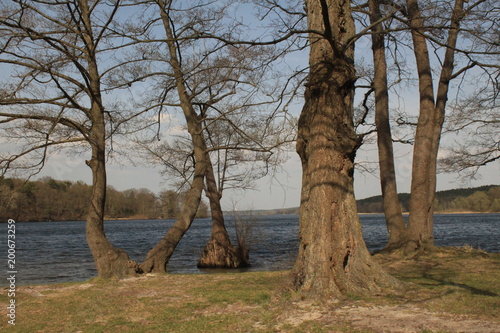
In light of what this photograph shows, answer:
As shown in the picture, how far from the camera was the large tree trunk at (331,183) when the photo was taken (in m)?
7.04

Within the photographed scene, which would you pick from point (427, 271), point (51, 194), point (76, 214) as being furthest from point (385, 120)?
point (76, 214)

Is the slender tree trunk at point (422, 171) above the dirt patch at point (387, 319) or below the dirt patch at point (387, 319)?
above

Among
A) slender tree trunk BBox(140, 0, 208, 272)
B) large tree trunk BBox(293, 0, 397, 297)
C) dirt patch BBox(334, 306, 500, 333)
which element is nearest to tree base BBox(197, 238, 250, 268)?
slender tree trunk BBox(140, 0, 208, 272)

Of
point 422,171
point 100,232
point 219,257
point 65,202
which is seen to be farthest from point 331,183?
point 65,202

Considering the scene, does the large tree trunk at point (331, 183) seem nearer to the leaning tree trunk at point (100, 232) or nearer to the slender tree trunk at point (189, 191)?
the slender tree trunk at point (189, 191)

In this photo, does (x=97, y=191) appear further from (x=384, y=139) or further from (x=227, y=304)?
(x=384, y=139)

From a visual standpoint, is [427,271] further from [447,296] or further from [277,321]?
[277,321]

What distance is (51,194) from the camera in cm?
6925

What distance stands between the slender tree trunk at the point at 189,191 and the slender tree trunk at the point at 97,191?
2.66ft

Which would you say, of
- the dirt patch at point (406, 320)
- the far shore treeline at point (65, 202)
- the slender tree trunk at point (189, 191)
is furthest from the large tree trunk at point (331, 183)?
the far shore treeline at point (65, 202)

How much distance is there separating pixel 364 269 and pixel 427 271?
2.97m

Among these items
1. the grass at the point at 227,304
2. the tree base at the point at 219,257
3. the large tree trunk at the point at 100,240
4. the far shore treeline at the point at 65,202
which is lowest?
the tree base at the point at 219,257

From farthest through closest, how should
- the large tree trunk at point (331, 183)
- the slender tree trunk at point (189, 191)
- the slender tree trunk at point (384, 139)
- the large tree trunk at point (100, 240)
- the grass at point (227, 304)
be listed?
the slender tree trunk at point (384, 139)
the slender tree trunk at point (189, 191)
the large tree trunk at point (100, 240)
the large tree trunk at point (331, 183)
the grass at point (227, 304)

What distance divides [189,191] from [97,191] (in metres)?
2.73
